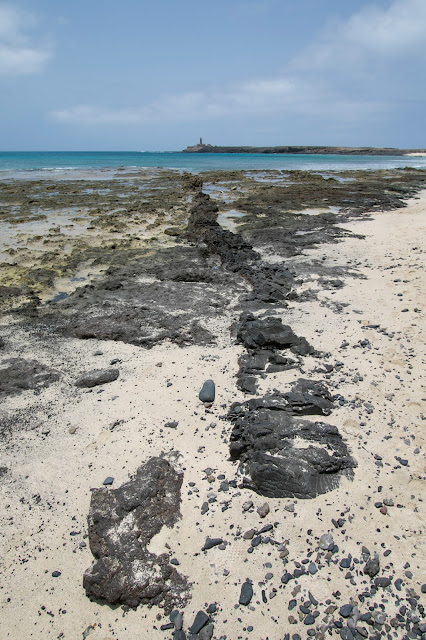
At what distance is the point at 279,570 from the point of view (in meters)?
3.30

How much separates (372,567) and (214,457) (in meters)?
1.87

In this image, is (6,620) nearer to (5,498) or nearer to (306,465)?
(5,498)

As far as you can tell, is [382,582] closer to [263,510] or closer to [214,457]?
[263,510]

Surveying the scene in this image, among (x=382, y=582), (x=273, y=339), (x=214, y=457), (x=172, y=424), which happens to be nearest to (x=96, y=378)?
(x=172, y=424)

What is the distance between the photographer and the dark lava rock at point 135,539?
3.18m

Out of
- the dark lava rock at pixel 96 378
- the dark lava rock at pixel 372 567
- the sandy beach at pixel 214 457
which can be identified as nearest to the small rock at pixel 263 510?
the sandy beach at pixel 214 457

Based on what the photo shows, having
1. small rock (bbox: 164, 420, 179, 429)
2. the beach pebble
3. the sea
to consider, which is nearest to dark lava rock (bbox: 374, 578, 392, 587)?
the beach pebble

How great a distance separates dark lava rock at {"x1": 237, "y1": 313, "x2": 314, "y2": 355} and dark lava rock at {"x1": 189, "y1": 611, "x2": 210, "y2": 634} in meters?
4.05

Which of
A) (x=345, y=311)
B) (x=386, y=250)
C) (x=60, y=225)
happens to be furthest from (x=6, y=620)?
(x=60, y=225)

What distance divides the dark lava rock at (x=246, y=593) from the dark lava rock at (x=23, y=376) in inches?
162

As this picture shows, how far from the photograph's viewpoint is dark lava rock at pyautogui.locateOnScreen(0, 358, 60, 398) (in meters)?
5.92

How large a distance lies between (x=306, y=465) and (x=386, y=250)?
382 inches

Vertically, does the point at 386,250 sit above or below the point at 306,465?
above

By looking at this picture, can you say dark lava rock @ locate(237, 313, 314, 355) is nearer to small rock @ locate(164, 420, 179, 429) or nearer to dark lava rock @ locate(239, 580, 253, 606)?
small rock @ locate(164, 420, 179, 429)
